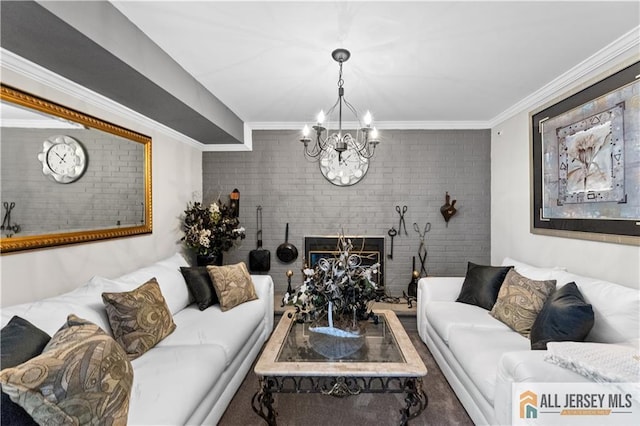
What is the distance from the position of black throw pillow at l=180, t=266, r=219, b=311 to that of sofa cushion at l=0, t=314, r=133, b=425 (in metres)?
1.43

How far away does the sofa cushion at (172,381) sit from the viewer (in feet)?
4.52

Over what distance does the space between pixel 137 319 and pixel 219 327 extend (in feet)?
1.90

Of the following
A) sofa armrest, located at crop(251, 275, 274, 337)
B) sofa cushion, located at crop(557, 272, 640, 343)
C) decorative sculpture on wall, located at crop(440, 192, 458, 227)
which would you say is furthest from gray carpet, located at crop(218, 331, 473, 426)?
decorative sculpture on wall, located at crop(440, 192, 458, 227)

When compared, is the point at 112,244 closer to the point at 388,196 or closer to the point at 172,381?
the point at 172,381

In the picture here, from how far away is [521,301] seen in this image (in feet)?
7.46

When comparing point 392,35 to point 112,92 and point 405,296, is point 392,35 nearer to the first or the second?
point 112,92

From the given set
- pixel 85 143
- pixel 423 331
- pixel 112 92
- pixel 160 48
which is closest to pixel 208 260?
pixel 85 143

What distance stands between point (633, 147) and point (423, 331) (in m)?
2.20

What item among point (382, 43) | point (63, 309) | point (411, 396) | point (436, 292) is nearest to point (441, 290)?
point (436, 292)

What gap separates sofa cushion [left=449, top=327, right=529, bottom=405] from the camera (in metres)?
1.73

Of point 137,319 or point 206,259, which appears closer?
point 137,319

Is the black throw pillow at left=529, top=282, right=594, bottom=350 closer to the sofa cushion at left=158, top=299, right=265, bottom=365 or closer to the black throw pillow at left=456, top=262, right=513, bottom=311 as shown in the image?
the black throw pillow at left=456, top=262, right=513, bottom=311

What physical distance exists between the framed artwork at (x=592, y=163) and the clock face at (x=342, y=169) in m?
1.89

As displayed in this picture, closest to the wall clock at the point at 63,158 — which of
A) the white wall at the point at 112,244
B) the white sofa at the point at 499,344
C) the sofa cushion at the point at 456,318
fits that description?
the white wall at the point at 112,244
